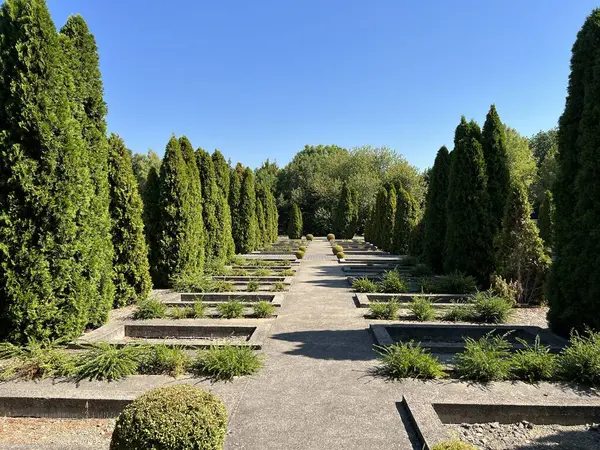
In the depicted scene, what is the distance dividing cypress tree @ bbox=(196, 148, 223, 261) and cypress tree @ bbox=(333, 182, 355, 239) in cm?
2346

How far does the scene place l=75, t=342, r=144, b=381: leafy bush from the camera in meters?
4.43

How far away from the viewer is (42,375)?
444 centimetres

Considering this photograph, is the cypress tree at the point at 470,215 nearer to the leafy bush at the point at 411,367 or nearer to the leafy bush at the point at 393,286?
the leafy bush at the point at 393,286

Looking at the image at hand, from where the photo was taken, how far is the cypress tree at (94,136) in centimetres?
629

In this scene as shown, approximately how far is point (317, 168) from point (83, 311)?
4896cm

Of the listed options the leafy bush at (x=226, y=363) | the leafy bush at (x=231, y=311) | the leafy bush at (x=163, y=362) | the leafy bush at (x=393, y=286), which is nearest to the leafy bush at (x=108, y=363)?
the leafy bush at (x=163, y=362)

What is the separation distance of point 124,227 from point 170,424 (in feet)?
21.7

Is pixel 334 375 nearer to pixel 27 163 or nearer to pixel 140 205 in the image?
pixel 27 163

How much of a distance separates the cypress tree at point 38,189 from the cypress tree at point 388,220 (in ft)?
65.3

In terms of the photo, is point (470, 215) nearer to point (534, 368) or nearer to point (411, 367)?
point (534, 368)

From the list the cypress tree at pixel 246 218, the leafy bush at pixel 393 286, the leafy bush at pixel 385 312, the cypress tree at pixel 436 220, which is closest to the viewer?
the leafy bush at pixel 385 312

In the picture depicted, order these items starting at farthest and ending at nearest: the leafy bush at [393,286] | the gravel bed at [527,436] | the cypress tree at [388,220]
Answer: the cypress tree at [388,220] < the leafy bush at [393,286] < the gravel bed at [527,436]

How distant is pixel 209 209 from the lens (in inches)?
575

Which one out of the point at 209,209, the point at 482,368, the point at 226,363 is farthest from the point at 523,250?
the point at 209,209
